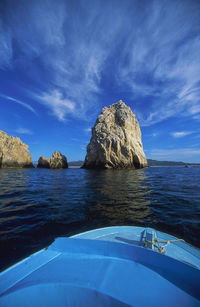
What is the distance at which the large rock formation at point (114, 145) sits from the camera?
37.6 m

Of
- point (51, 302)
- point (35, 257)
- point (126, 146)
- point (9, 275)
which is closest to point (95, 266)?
point (51, 302)

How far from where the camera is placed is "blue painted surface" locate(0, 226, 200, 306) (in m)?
1.19

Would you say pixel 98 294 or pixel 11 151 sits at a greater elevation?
pixel 11 151

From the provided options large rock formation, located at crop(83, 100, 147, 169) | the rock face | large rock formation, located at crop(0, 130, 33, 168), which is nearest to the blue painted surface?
large rock formation, located at crop(83, 100, 147, 169)

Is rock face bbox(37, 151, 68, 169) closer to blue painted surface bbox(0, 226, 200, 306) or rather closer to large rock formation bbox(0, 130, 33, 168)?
large rock formation bbox(0, 130, 33, 168)

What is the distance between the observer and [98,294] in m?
1.22

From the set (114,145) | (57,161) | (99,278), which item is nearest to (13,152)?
(57,161)

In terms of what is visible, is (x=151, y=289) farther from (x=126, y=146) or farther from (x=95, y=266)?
(x=126, y=146)

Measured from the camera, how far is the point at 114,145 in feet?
125

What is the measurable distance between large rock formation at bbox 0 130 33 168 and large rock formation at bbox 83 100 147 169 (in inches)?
1097

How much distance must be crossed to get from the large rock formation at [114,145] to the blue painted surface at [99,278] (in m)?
35.0

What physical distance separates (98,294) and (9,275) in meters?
1.16

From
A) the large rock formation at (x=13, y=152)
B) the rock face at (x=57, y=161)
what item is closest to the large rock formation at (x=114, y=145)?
the rock face at (x=57, y=161)

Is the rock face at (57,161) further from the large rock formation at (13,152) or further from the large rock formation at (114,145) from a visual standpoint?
the large rock formation at (13,152)
